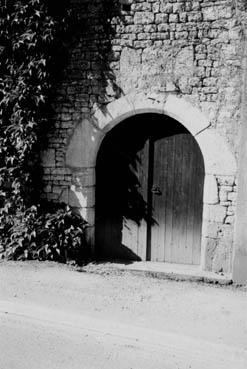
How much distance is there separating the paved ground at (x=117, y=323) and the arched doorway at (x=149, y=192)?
920 mm

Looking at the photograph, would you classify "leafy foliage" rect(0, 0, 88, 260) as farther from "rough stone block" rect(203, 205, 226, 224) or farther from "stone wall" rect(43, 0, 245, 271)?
"rough stone block" rect(203, 205, 226, 224)

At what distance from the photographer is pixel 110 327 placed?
13.6ft

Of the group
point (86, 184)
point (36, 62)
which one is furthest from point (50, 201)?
point (36, 62)

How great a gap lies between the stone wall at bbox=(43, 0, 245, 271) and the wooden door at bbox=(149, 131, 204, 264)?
14.5 inches

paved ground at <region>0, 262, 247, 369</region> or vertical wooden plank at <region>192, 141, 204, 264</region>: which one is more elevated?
vertical wooden plank at <region>192, 141, 204, 264</region>

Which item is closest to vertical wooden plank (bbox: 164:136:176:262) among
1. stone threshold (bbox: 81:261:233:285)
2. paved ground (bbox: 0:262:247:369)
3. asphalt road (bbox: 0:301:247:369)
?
stone threshold (bbox: 81:261:233:285)

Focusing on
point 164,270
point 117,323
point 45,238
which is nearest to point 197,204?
point 164,270

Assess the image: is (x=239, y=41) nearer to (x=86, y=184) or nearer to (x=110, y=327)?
(x=86, y=184)

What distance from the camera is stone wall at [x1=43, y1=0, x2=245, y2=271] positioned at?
5586 millimetres

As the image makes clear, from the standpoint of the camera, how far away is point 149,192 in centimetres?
631

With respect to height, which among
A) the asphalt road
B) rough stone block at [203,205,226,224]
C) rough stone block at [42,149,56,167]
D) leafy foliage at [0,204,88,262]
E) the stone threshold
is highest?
rough stone block at [42,149,56,167]

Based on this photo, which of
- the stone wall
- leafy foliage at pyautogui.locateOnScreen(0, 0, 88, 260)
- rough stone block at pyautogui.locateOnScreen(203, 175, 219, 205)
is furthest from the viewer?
leafy foliage at pyautogui.locateOnScreen(0, 0, 88, 260)

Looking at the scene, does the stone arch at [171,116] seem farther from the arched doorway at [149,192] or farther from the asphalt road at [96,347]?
the asphalt road at [96,347]

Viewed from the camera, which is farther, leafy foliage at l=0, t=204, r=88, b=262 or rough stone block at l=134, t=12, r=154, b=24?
leafy foliage at l=0, t=204, r=88, b=262
